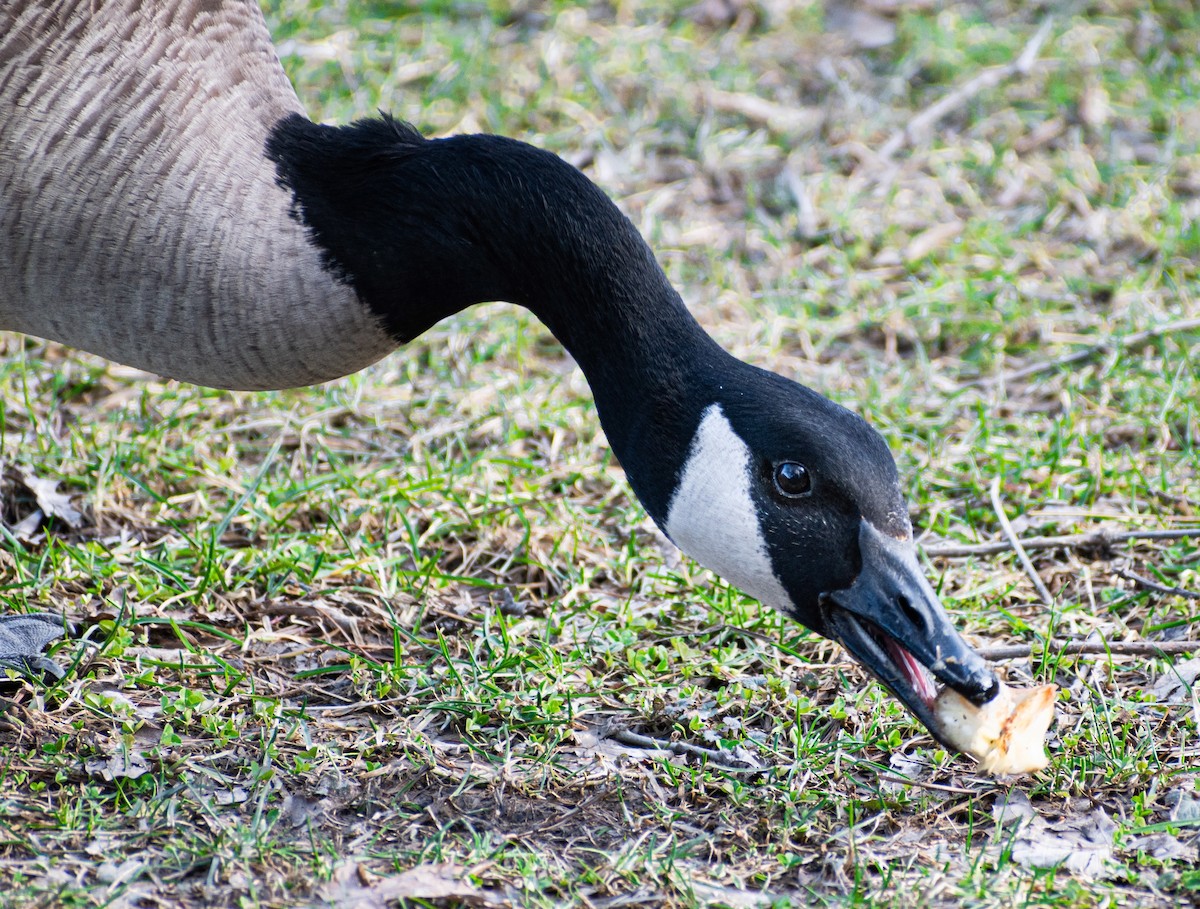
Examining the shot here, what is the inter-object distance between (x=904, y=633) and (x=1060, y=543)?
176 centimetres

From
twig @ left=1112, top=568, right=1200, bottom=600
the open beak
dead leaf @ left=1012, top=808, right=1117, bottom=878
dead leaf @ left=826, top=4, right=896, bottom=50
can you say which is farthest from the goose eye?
dead leaf @ left=826, top=4, right=896, bottom=50

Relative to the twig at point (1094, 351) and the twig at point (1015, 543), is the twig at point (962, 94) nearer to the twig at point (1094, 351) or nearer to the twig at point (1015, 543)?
the twig at point (1094, 351)

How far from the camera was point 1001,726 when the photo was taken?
3.57 meters

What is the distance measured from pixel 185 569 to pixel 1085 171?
5.92 metres

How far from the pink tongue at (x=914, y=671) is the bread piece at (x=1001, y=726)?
0.03 meters

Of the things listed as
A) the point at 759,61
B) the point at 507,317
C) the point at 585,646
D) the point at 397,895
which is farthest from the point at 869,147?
the point at 397,895

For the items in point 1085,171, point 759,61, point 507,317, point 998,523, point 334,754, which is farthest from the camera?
point 759,61

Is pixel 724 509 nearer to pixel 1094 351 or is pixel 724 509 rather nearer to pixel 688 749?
pixel 688 749

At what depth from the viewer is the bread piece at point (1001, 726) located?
3557mm

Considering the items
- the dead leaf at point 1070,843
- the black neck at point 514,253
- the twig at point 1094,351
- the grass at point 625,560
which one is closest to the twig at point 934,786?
the grass at point 625,560

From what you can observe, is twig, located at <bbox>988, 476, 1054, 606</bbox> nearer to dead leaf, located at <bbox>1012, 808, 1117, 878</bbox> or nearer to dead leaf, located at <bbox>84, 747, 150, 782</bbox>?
dead leaf, located at <bbox>1012, 808, 1117, 878</bbox>

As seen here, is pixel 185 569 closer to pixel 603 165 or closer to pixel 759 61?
pixel 603 165

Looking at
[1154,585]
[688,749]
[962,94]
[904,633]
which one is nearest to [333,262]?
[688,749]

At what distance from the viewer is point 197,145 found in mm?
4086
